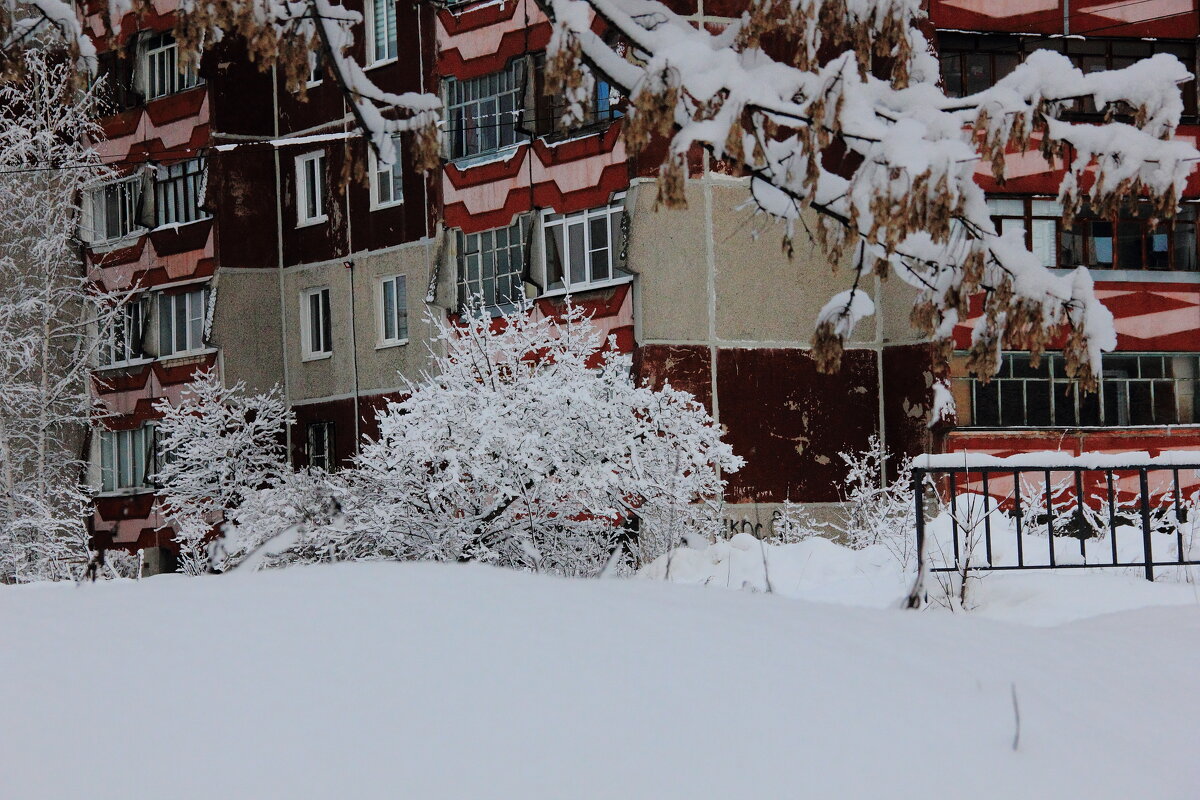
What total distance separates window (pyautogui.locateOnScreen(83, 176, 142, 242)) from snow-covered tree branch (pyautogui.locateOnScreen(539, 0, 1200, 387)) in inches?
1190

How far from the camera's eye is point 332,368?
32625mm

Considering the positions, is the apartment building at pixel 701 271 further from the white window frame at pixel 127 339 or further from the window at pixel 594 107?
the white window frame at pixel 127 339

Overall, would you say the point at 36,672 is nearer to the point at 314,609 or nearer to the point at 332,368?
the point at 314,609

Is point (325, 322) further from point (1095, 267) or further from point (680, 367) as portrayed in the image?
point (1095, 267)

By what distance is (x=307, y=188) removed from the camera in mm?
33656

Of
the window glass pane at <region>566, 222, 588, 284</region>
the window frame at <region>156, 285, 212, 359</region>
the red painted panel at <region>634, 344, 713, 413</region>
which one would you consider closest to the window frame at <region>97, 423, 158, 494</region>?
the window frame at <region>156, 285, 212, 359</region>

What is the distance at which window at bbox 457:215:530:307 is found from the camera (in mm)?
27391

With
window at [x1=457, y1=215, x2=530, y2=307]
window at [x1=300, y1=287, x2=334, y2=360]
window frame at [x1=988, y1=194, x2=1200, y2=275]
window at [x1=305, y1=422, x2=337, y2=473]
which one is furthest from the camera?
window at [x1=300, y1=287, x2=334, y2=360]

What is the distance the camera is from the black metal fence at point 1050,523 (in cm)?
992

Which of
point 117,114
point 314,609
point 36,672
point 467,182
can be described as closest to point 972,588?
point 314,609

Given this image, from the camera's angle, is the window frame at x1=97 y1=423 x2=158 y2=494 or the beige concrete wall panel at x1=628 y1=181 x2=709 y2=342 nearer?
the beige concrete wall panel at x1=628 y1=181 x2=709 y2=342

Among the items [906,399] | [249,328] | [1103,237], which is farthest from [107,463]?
[1103,237]

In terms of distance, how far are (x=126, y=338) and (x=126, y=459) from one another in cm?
288

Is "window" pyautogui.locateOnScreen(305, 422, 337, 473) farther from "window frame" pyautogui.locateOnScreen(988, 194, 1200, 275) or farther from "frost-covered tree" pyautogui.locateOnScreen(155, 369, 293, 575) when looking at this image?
"window frame" pyautogui.locateOnScreen(988, 194, 1200, 275)
